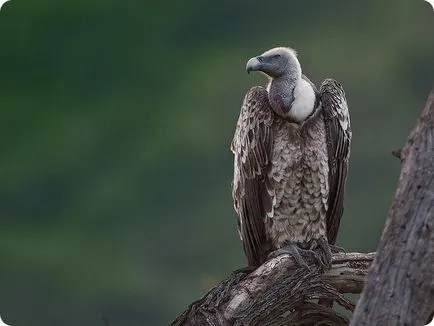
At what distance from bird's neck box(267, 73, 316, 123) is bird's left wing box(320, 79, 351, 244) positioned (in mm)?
81

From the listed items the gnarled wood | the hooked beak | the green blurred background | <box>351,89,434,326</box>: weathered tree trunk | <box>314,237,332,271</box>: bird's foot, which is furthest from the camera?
the green blurred background

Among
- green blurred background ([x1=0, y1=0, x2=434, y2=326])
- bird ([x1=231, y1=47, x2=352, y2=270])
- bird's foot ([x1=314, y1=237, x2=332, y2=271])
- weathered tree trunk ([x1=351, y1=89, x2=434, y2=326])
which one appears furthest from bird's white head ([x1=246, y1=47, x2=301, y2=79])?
weathered tree trunk ([x1=351, y1=89, x2=434, y2=326])

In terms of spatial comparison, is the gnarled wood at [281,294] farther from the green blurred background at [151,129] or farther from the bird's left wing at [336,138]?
the green blurred background at [151,129]

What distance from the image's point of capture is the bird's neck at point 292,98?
404cm

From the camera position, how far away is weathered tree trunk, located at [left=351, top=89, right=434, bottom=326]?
305cm

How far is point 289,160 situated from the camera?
13.4ft

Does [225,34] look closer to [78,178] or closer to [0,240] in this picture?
[78,178]

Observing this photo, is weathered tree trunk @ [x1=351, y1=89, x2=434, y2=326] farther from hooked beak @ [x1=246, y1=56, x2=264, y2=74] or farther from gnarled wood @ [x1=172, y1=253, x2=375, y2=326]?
hooked beak @ [x1=246, y1=56, x2=264, y2=74]

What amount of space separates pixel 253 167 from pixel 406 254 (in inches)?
46.2

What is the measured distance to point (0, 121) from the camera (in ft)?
14.1

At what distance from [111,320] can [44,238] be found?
1.57 feet

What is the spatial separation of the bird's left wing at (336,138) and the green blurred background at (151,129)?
10.6 inches

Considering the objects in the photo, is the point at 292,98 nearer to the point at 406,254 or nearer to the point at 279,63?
the point at 279,63

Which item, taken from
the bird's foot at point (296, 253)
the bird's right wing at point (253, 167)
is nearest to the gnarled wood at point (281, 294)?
the bird's foot at point (296, 253)
